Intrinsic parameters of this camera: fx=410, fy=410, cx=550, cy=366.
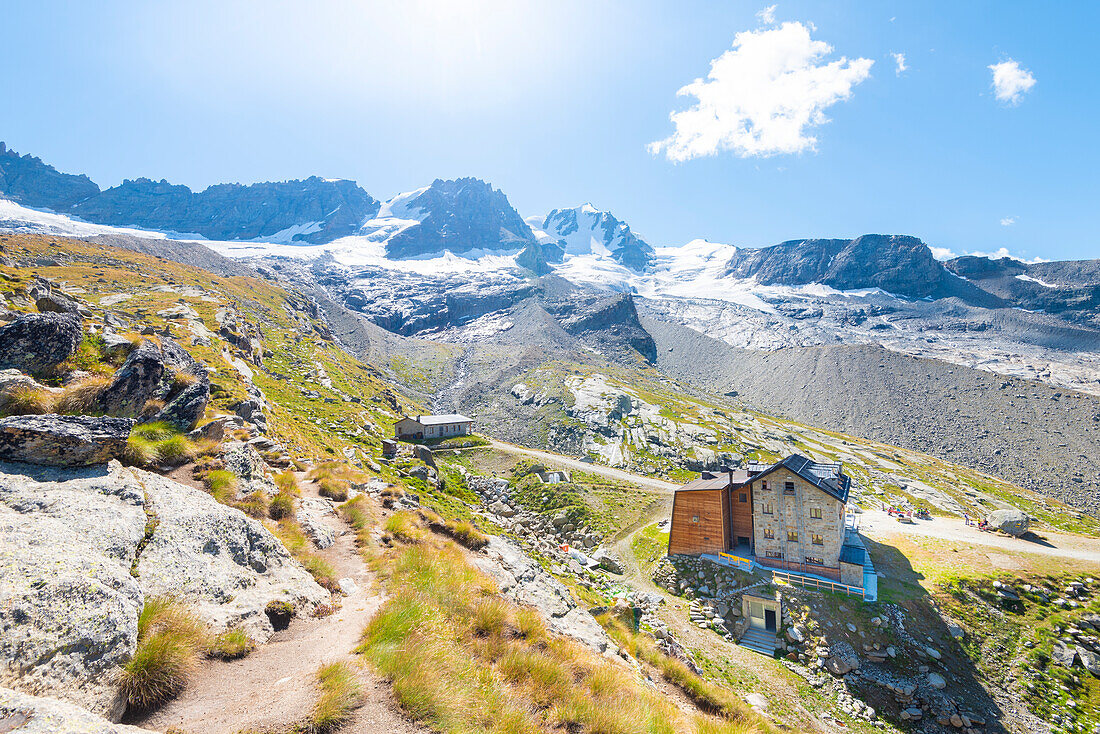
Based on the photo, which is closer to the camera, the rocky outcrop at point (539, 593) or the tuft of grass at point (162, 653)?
the tuft of grass at point (162, 653)

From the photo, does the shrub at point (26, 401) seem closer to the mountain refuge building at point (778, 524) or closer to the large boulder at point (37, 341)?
the large boulder at point (37, 341)

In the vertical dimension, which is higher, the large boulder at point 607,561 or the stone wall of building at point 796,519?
the stone wall of building at point 796,519

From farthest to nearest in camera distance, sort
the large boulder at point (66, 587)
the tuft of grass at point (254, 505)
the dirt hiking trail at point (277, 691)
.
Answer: the tuft of grass at point (254, 505), the dirt hiking trail at point (277, 691), the large boulder at point (66, 587)

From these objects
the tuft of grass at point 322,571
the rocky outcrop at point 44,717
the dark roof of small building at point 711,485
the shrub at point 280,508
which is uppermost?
the rocky outcrop at point 44,717

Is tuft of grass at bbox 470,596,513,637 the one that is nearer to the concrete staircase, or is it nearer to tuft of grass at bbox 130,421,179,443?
tuft of grass at bbox 130,421,179,443

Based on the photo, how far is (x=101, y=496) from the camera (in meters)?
8.80

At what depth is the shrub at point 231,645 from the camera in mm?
7250

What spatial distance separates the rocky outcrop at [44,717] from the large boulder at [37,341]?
1296 cm

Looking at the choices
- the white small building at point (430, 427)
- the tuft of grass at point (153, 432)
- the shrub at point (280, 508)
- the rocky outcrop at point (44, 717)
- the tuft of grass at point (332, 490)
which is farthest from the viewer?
the white small building at point (430, 427)

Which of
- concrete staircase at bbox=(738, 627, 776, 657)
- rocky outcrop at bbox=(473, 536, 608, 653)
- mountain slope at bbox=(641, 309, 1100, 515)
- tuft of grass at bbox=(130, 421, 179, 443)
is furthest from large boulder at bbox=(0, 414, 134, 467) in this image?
mountain slope at bbox=(641, 309, 1100, 515)

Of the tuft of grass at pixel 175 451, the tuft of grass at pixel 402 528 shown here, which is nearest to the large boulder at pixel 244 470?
the tuft of grass at pixel 175 451

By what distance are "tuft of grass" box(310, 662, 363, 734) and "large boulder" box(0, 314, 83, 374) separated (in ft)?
45.7

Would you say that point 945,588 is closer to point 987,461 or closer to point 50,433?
point 50,433

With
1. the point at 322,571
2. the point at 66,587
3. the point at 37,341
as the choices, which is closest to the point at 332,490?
the point at 322,571
